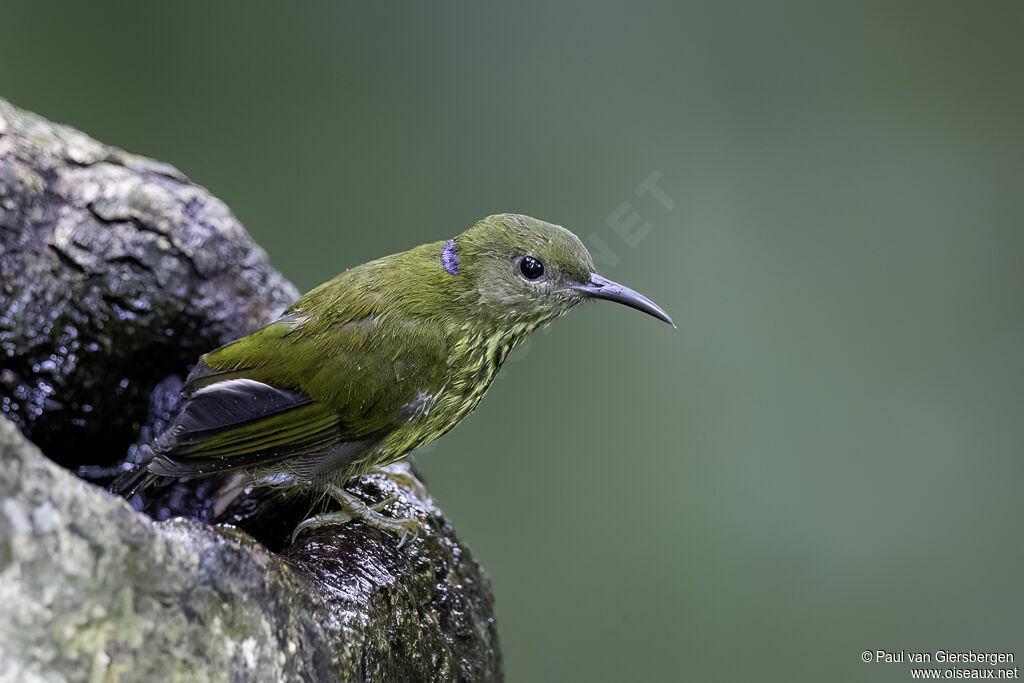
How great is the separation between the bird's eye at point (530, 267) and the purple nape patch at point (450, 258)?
0.17 metres

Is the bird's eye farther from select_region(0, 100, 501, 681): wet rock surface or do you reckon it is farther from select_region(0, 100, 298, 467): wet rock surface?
select_region(0, 100, 298, 467): wet rock surface

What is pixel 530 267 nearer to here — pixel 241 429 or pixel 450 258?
pixel 450 258

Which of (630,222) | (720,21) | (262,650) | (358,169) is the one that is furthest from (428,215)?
(262,650)

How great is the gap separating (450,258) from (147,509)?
1040 millimetres

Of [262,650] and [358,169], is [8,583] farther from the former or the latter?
[358,169]

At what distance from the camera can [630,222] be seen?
467 cm

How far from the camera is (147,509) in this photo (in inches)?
99.6

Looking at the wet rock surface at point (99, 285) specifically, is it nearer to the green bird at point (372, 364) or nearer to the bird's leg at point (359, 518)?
the green bird at point (372, 364)

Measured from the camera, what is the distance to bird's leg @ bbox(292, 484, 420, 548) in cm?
228

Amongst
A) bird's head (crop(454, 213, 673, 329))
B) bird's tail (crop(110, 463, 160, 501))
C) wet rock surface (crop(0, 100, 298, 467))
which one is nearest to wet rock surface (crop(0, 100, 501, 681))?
wet rock surface (crop(0, 100, 298, 467))

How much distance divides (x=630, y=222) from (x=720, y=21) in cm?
139

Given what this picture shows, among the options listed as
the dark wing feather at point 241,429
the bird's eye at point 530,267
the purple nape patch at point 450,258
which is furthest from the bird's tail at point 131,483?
the bird's eye at point 530,267

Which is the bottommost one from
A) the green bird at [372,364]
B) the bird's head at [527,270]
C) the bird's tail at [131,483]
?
the bird's tail at [131,483]

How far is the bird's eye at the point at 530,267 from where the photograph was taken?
2.44 m
